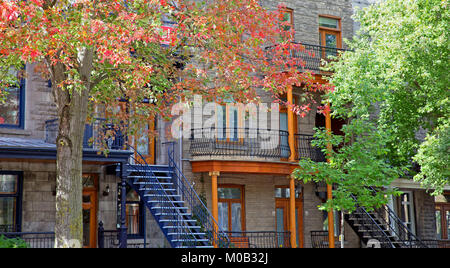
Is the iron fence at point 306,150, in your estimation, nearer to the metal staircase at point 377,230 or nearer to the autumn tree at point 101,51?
the metal staircase at point 377,230

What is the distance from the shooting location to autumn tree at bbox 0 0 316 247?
1082 centimetres

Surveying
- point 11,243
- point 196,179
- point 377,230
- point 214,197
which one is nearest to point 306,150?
point 377,230

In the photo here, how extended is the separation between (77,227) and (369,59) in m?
12.5

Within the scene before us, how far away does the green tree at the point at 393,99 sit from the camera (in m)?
17.7

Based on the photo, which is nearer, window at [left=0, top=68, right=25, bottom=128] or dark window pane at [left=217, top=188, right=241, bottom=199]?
window at [left=0, top=68, right=25, bottom=128]

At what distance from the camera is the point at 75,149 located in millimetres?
11445

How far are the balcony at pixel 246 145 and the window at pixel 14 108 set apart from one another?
566 centimetres

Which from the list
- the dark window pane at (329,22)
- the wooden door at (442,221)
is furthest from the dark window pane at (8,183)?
the wooden door at (442,221)

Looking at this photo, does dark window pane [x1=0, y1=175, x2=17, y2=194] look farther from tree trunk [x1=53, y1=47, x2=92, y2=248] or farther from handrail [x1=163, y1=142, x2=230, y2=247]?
tree trunk [x1=53, y1=47, x2=92, y2=248]

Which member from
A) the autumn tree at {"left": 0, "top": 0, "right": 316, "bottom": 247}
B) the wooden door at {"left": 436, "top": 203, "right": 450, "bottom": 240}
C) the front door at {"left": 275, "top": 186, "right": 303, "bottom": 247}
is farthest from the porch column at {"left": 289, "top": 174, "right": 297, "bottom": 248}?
the wooden door at {"left": 436, "top": 203, "right": 450, "bottom": 240}

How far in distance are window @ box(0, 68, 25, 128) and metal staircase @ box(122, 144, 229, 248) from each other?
3470 millimetres

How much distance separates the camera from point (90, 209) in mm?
18594
